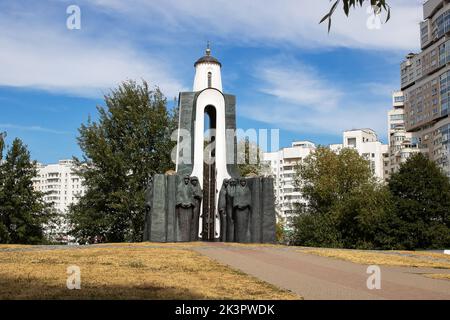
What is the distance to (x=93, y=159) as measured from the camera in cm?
3519

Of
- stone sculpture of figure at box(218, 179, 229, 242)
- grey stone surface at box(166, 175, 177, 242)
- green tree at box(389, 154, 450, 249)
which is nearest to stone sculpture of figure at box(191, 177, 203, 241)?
grey stone surface at box(166, 175, 177, 242)

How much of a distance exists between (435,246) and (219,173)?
12921 mm

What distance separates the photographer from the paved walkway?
336 inches

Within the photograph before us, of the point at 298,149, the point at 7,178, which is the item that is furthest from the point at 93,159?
the point at 298,149

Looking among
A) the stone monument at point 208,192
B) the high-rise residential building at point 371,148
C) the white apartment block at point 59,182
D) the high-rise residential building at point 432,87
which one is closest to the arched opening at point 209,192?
the stone monument at point 208,192

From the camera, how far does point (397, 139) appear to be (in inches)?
3236

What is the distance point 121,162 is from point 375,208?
609 inches

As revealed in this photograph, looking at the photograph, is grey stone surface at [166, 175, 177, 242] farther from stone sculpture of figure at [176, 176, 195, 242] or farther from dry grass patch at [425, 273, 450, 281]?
dry grass patch at [425, 273, 450, 281]

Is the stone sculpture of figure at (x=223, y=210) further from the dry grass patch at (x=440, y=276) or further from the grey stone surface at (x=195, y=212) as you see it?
the dry grass patch at (x=440, y=276)

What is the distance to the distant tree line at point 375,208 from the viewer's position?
98.8 feet

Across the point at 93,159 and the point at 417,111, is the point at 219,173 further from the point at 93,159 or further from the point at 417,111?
the point at 417,111

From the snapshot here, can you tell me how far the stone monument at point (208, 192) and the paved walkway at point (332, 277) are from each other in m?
6.65

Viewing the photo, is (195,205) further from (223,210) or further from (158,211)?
(158,211)

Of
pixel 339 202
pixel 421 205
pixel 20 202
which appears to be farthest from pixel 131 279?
pixel 339 202
